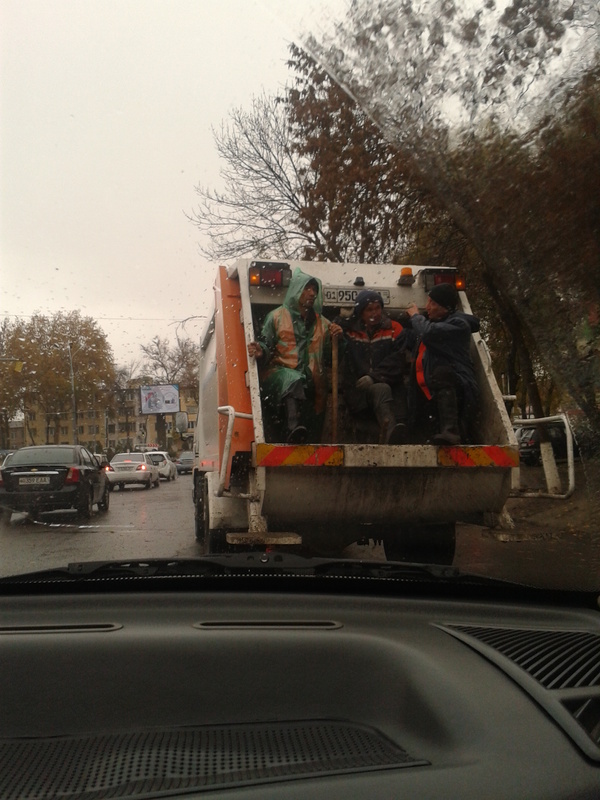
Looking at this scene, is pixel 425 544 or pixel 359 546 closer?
pixel 425 544

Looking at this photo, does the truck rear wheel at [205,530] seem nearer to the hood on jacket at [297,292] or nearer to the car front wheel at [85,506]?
the hood on jacket at [297,292]

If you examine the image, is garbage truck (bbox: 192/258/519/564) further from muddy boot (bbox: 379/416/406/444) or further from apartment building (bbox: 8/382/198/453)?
apartment building (bbox: 8/382/198/453)

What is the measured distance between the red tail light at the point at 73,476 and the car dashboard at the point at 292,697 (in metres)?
10.8

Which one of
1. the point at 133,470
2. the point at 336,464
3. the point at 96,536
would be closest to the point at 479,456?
the point at 336,464

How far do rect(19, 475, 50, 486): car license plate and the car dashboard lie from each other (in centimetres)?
1082

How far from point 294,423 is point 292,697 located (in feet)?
12.8

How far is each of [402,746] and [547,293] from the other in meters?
11.1

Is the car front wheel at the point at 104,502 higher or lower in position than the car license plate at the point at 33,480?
lower

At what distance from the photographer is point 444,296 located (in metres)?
6.75

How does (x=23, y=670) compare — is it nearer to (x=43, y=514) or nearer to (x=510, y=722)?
(x=510, y=722)

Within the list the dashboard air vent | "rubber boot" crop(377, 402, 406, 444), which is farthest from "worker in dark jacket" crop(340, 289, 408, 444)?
the dashboard air vent

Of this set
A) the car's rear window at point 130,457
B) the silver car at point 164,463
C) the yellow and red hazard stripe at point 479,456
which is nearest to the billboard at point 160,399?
the car's rear window at point 130,457

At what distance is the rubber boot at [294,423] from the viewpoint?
5.93 meters

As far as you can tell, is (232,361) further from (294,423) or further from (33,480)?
(33,480)
